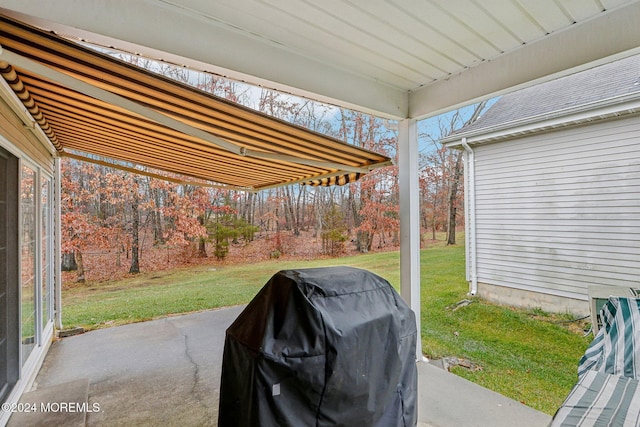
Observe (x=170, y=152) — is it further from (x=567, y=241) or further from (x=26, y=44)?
(x=567, y=241)

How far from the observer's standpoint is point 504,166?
6.01 metres

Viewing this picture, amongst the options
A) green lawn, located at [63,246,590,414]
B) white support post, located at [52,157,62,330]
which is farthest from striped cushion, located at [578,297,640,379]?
white support post, located at [52,157,62,330]

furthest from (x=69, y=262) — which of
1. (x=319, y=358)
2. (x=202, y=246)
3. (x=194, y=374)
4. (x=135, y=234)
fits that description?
(x=319, y=358)

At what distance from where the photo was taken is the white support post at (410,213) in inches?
153

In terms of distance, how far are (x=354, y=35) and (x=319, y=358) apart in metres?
2.44

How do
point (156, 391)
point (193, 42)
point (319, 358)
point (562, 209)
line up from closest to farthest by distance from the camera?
1. point (319, 358)
2. point (193, 42)
3. point (156, 391)
4. point (562, 209)

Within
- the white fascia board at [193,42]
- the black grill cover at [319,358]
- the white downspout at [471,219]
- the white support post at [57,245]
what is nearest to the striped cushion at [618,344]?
the black grill cover at [319,358]

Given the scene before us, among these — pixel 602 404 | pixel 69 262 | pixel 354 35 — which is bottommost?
pixel 69 262

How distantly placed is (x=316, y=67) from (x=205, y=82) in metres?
8.90

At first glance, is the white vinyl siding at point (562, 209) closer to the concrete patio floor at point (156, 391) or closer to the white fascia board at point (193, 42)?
the concrete patio floor at point (156, 391)

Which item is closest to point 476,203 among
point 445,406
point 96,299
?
point 445,406

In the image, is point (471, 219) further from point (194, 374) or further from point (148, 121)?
point (148, 121)

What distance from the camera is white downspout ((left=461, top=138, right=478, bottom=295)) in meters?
6.48

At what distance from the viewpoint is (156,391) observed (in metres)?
3.68
